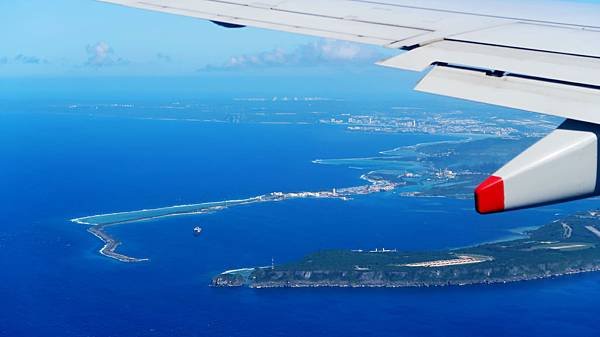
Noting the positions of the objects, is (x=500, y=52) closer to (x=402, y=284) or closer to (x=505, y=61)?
(x=505, y=61)

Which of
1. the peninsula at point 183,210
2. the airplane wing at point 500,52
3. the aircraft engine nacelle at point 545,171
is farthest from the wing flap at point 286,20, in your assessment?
the peninsula at point 183,210

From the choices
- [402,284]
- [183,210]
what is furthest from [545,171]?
[183,210]

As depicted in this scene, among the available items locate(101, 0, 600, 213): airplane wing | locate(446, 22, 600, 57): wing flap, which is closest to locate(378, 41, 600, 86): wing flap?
locate(101, 0, 600, 213): airplane wing

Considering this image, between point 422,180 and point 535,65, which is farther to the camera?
point 422,180

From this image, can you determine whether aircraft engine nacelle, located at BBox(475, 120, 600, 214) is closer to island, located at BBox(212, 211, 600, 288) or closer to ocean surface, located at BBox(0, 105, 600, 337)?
ocean surface, located at BBox(0, 105, 600, 337)

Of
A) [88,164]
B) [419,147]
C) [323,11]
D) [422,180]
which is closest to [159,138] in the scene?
[88,164]

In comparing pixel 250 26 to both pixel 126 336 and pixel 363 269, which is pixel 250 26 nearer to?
pixel 126 336
